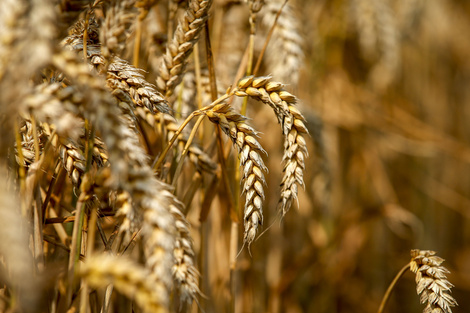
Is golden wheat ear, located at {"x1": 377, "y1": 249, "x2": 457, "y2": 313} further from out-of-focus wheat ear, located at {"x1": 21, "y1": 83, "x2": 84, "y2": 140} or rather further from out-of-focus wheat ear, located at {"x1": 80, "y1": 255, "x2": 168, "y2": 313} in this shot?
out-of-focus wheat ear, located at {"x1": 21, "y1": 83, "x2": 84, "y2": 140}

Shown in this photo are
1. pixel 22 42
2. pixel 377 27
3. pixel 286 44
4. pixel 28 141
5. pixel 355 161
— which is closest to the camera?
pixel 22 42

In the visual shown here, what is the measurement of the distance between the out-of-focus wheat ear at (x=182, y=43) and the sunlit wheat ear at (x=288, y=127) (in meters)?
0.17

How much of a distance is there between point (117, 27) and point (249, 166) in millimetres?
326

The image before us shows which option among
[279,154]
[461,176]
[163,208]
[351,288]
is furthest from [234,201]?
[461,176]

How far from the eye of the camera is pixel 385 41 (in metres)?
2.03

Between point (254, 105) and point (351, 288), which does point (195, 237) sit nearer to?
point (254, 105)

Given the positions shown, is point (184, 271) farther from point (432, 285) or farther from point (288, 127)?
point (432, 285)

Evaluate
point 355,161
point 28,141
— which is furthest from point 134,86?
point 355,161

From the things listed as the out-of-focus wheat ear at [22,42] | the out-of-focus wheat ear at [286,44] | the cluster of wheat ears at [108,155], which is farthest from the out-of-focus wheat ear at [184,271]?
the out-of-focus wheat ear at [286,44]

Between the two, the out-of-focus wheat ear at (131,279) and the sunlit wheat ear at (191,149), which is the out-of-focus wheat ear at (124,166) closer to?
the out-of-focus wheat ear at (131,279)

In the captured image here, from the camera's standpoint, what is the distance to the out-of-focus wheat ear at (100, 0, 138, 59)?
2.42ft

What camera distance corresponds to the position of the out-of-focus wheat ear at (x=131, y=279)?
53 centimetres

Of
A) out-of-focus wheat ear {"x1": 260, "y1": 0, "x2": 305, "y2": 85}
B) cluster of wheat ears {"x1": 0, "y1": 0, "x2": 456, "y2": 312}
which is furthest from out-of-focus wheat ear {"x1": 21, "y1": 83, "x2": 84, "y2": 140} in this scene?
out-of-focus wheat ear {"x1": 260, "y1": 0, "x2": 305, "y2": 85}

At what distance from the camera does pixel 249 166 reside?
0.78m
